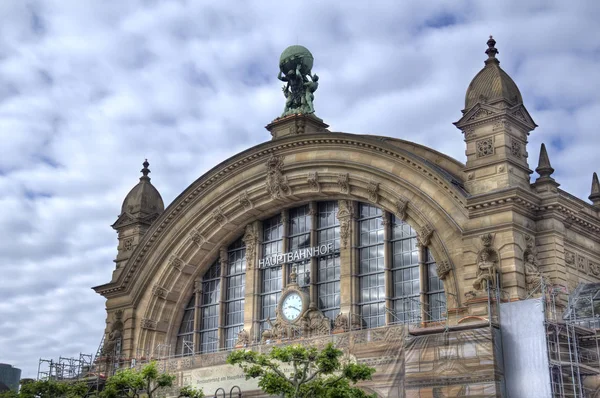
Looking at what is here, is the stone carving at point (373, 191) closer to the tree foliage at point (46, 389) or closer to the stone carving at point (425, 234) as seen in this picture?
the stone carving at point (425, 234)

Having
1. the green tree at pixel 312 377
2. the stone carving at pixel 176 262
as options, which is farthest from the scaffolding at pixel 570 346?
the stone carving at pixel 176 262

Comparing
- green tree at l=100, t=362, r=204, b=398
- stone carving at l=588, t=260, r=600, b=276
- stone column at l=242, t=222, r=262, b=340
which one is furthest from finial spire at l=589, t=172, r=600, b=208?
green tree at l=100, t=362, r=204, b=398

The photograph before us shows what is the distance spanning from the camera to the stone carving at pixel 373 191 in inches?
1831

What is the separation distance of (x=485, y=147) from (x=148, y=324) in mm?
22546

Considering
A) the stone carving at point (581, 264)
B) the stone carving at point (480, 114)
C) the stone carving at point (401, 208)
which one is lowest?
the stone carving at point (581, 264)

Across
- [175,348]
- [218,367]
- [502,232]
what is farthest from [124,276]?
[502,232]

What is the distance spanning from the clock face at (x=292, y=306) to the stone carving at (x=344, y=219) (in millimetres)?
3760

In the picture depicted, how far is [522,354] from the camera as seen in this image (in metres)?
37.6

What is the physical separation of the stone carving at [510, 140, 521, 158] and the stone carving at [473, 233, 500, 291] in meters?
4.13

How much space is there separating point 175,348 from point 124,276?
523 centimetres

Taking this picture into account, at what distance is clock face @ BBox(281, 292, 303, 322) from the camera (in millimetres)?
48500

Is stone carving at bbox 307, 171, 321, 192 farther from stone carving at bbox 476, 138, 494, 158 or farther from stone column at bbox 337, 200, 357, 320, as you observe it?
stone carving at bbox 476, 138, 494, 158

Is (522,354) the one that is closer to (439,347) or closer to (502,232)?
(439,347)

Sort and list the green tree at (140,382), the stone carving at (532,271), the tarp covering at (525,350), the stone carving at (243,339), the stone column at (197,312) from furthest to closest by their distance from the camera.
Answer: the stone column at (197,312) < the stone carving at (243,339) < the green tree at (140,382) < the stone carving at (532,271) < the tarp covering at (525,350)
